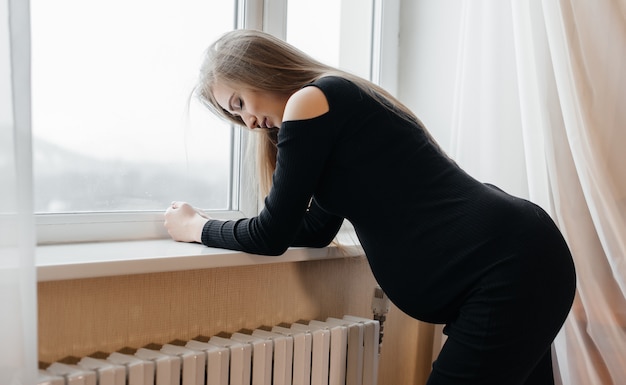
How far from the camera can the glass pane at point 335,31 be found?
171cm

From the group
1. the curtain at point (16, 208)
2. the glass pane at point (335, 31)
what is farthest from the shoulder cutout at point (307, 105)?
the glass pane at point (335, 31)

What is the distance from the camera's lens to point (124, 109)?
1.38 meters

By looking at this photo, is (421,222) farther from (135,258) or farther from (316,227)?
(135,258)

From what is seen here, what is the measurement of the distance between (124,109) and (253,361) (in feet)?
2.03

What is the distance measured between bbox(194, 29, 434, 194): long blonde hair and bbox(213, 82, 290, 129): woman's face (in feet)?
0.04

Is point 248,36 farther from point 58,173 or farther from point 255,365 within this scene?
point 255,365

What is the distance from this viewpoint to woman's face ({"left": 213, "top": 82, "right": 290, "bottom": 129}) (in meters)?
1.25

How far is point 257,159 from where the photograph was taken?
4.67ft

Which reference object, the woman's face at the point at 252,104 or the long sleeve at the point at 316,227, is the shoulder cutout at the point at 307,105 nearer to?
the woman's face at the point at 252,104

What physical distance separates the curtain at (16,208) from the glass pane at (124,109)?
453 millimetres

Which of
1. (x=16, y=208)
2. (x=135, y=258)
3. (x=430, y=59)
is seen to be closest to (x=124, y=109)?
(x=135, y=258)

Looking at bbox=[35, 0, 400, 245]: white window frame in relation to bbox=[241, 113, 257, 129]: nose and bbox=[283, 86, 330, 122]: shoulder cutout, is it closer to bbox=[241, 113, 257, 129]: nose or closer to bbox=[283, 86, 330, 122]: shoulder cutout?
bbox=[241, 113, 257, 129]: nose

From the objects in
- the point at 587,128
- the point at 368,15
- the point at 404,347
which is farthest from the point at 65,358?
the point at 368,15

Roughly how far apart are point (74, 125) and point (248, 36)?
0.41 m
